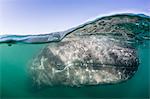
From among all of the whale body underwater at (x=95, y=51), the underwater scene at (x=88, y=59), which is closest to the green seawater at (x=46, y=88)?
the underwater scene at (x=88, y=59)

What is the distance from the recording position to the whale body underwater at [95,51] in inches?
243

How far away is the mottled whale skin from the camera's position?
6168 mm

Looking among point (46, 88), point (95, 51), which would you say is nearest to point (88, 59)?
point (95, 51)

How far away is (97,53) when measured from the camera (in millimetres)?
6340

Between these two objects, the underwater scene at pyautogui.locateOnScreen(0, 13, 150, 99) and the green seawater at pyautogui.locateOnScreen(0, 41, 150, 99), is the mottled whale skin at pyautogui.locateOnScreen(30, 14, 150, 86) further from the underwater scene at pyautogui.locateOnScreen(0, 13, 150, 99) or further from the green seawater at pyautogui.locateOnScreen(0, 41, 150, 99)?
the green seawater at pyautogui.locateOnScreen(0, 41, 150, 99)

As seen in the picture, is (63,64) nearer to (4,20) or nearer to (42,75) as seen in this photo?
(42,75)

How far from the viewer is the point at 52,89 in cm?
705

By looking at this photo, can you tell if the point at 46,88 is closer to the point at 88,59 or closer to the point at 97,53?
the point at 88,59

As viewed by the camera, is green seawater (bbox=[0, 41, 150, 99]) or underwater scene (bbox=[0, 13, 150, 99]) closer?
underwater scene (bbox=[0, 13, 150, 99])

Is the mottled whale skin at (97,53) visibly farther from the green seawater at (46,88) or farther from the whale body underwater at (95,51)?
the green seawater at (46,88)

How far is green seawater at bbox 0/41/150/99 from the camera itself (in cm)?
685

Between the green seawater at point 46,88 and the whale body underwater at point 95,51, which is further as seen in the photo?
the green seawater at point 46,88

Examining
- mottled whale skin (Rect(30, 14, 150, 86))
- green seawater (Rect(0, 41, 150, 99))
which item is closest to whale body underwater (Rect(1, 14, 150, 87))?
mottled whale skin (Rect(30, 14, 150, 86))
